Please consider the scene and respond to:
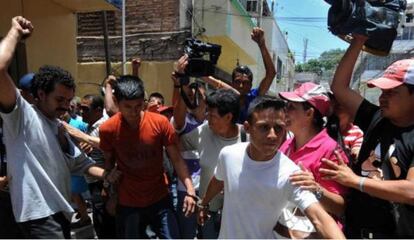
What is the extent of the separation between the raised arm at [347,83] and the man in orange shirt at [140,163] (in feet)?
3.97

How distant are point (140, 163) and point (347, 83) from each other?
149cm

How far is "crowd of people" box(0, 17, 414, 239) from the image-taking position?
204cm

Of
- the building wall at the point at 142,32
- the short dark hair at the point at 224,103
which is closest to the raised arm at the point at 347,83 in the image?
the short dark hair at the point at 224,103

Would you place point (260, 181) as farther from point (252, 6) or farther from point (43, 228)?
point (252, 6)

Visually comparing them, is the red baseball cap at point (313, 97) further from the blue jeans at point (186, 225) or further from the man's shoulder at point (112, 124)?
the blue jeans at point (186, 225)

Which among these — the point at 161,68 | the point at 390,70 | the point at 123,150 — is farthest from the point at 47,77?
the point at 161,68

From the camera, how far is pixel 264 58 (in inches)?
148

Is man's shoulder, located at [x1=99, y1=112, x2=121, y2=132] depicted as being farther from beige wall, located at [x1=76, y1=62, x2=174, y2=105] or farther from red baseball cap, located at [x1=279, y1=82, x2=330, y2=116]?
beige wall, located at [x1=76, y1=62, x2=174, y2=105]

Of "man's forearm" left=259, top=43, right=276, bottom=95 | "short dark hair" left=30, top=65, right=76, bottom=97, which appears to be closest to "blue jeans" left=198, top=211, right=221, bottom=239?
"man's forearm" left=259, top=43, right=276, bottom=95

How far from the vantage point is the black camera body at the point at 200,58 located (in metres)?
3.47

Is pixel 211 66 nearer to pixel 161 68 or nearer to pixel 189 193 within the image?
pixel 189 193

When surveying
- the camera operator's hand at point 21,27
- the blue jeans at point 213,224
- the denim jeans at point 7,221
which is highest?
the camera operator's hand at point 21,27

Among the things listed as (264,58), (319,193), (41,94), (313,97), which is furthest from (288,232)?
(264,58)

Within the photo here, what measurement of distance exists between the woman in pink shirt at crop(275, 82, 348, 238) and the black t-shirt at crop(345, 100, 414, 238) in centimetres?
11
